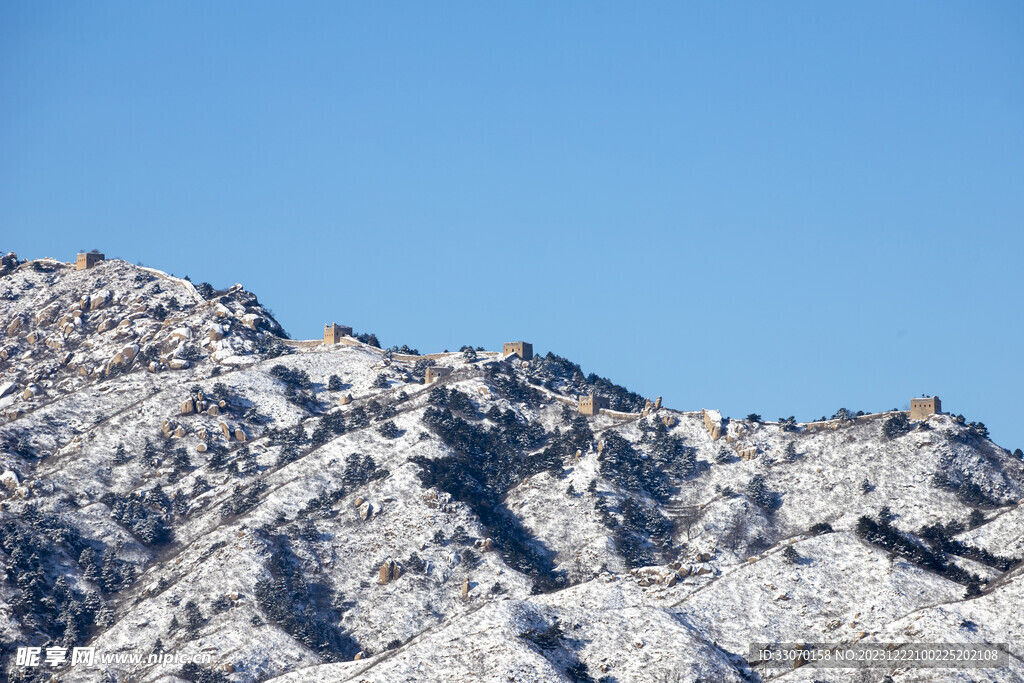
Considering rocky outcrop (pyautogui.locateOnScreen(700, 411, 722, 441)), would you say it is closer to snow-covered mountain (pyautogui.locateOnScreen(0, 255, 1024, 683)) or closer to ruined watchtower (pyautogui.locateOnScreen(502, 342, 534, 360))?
snow-covered mountain (pyautogui.locateOnScreen(0, 255, 1024, 683))

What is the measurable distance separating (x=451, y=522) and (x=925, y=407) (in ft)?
161

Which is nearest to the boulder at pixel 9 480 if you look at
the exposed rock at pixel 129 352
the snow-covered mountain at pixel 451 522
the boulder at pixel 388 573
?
the snow-covered mountain at pixel 451 522

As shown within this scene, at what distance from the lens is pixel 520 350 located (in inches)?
7618

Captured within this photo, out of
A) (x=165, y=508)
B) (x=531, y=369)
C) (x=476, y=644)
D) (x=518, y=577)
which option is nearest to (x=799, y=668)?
(x=476, y=644)

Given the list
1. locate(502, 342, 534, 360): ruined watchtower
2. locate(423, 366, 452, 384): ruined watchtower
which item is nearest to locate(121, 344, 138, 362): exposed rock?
locate(423, 366, 452, 384): ruined watchtower

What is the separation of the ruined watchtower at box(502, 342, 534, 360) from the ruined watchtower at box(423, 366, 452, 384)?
7.94 metres

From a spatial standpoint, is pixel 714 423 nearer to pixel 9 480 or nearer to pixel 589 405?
pixel 589 405

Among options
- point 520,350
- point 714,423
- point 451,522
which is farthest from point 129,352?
point 714,423

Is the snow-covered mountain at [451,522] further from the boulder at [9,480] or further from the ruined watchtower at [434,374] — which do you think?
the ruined watchtower at [434,374]

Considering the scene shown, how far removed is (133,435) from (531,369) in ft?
149

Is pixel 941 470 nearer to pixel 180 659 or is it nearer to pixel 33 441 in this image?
pixel 180 659

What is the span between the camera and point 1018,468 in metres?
162

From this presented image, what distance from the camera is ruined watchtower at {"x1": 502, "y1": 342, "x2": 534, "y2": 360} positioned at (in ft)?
634

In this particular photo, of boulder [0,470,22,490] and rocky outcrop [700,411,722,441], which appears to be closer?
boulder [0,470,22,490]
